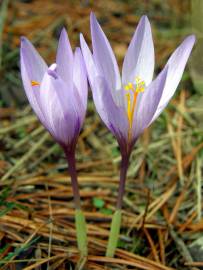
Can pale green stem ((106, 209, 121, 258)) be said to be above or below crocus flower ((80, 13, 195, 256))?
below

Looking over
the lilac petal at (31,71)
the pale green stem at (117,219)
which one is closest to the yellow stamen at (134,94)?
the pale green stem at (117,219)

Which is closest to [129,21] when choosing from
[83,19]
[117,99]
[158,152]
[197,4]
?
[83,19]

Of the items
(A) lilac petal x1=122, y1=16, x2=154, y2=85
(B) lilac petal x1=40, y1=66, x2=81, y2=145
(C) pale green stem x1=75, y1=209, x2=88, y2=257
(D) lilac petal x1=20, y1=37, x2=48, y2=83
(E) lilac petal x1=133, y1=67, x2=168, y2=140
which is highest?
(A) lilac petal x1=122, y1=16, x2=154, y2=85

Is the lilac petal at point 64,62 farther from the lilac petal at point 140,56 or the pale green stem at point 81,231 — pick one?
the pale green stem at point 81,231

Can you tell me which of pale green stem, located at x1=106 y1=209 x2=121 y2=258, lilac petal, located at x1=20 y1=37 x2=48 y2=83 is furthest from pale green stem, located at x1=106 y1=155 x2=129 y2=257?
lilac petal, located at x1=20 y1=37 x2=48 y2=83

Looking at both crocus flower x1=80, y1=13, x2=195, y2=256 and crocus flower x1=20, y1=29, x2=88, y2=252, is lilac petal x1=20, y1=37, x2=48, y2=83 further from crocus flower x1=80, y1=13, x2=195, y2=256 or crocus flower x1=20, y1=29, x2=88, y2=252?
crocus flower x1=80, y1=13, x2=195, y2=256

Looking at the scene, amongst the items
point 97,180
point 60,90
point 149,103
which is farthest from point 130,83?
point 97,180

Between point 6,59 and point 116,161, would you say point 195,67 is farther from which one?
point 6,59

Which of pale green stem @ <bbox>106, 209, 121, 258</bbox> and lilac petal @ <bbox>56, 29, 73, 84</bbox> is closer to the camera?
lilac petal @ <bbox>56, 29, 73, 84</bbox>
